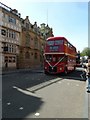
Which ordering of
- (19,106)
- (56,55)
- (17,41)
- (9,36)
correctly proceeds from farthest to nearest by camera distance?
(17,41)
(9,36)
(56,55)
(19,106)

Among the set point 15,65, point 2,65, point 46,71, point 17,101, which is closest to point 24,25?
point 15,65

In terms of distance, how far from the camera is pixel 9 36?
133 feet

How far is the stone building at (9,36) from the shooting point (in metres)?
37.7

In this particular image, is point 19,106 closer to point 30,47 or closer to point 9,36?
point 9,36

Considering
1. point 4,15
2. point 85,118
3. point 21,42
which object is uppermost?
point 4,15

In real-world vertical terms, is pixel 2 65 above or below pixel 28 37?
below

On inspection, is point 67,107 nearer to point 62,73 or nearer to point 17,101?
point 17,101

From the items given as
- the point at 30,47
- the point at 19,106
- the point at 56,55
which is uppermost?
the point at 30,47

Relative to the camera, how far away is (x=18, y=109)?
801cm

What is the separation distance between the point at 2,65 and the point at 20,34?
10.4 metres

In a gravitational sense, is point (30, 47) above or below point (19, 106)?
above

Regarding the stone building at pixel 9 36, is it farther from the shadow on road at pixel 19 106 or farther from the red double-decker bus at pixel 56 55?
the shadow on road at pixel 19 106

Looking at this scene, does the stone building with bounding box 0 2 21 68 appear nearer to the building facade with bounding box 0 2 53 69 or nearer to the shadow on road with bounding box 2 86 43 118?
the building facade with bounding box 0 2 53 69

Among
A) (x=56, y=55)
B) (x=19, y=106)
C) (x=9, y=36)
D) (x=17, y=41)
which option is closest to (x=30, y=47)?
(x=17, y=41)
